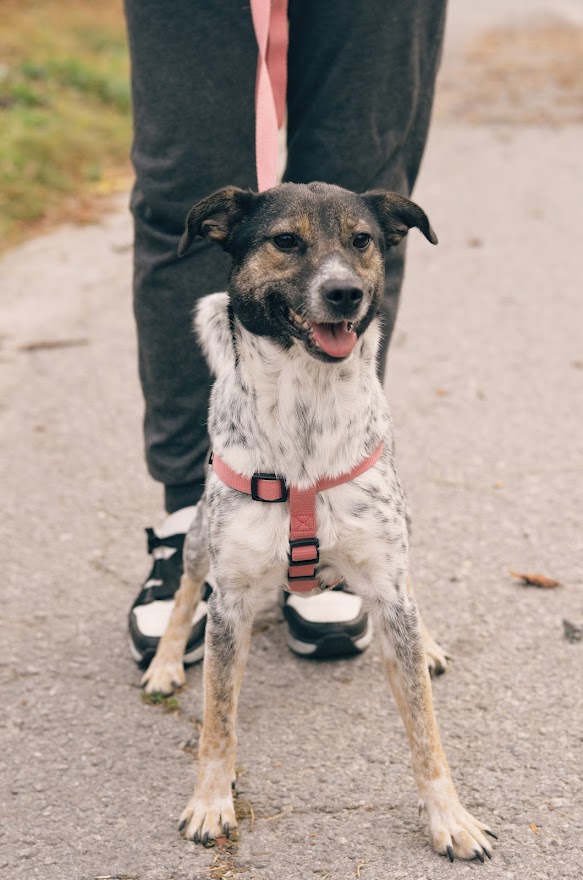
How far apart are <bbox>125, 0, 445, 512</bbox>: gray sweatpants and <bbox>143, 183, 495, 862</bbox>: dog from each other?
0.54 metres

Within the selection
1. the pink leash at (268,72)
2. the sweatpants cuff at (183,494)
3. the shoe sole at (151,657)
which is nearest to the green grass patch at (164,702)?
the shoe sole at (151,657)

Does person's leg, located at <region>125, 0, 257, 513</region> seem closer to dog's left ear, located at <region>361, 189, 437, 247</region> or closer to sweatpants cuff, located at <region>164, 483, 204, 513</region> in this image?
sweatpants cuff, located at <region>164, 483, 204, 513</region>

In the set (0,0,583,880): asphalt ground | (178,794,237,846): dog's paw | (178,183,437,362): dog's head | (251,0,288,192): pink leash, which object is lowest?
(0,0,583,880): asphalt ground

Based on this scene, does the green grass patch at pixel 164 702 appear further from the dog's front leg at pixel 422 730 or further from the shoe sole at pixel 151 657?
the dog's front leg at pixel 422 730

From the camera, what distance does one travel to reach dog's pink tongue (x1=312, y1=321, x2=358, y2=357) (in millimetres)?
2441

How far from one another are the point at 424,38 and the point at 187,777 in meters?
2.27

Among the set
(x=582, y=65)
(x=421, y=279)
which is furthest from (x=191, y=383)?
(x=582, y=65)

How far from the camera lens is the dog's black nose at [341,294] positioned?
237 centimetres

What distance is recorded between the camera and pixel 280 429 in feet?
8.55

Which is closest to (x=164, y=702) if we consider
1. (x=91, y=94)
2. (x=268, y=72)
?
(x=268, y=72)

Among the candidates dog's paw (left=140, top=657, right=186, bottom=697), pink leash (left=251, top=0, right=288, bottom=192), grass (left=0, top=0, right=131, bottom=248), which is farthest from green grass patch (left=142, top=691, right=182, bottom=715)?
grass (left=0, top=0, right=131, bottom=248)

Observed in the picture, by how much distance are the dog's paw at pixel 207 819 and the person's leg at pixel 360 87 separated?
1.59 metres

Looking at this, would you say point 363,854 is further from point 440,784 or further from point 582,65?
point 582,65

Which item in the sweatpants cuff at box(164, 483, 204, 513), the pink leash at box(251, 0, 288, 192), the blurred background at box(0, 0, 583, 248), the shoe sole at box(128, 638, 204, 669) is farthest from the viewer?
the blurred background at box(0, 0, 583, 248)
